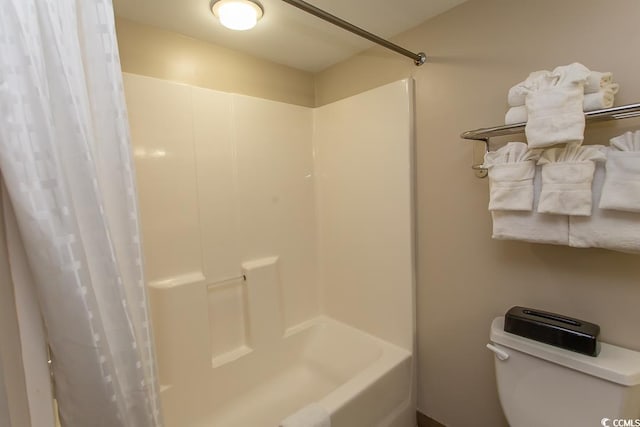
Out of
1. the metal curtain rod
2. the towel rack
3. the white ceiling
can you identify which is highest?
the white ceiling

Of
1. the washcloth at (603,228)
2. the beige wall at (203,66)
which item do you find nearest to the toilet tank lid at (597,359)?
the washcloth at (603,228)

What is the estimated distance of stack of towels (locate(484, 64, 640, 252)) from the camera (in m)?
0.91

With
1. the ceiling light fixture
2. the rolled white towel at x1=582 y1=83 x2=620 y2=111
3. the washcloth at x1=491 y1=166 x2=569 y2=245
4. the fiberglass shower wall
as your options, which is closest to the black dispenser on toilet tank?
the washcloth at x1=491 y1=166 x2=569 y2=245

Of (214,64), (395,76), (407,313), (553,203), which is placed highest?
(214,64)

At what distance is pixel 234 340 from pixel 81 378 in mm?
1200

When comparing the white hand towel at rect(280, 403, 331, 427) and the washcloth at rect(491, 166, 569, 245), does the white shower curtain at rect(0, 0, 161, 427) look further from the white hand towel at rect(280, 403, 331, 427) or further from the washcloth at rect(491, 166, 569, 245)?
the washcloth at rect(491, 166, 569, 245)

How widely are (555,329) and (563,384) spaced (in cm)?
20

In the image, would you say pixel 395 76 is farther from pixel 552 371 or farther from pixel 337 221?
pixel 552 371

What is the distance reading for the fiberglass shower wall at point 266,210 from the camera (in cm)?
152

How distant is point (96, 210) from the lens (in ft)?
2.22

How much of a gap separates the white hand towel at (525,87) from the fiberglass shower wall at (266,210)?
21.4 inches

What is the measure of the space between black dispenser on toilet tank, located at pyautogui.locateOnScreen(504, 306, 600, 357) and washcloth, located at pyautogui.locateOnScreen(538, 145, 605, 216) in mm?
424

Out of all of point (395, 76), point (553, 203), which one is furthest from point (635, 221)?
point (395, 76)

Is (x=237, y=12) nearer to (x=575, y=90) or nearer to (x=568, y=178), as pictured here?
(x=575, y=90)
